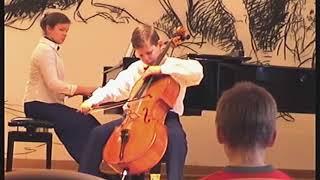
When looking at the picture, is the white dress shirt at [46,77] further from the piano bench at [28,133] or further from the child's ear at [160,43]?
the child's ear at [160,43]

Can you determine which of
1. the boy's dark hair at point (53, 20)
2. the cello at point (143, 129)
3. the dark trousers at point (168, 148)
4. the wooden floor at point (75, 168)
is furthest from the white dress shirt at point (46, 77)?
the cello at point (143, 129)

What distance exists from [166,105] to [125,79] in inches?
12.8

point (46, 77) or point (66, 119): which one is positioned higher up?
point (46, 77)

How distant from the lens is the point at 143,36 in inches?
151

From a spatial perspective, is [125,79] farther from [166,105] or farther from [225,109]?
[225,109]

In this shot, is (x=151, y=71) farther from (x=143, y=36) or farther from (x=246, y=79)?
(x=143, y=36)

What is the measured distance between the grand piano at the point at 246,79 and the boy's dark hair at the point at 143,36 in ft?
0.53

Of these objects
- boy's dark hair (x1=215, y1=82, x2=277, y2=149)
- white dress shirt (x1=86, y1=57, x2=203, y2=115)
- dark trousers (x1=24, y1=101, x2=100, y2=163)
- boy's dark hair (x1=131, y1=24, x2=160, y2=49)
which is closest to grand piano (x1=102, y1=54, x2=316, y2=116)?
white dress shirt (x1=86, y1=57, x2=203, y2=115)

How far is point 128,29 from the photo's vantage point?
396cm

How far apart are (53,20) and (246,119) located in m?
2.51

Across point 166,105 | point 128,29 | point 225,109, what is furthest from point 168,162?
point 225,109

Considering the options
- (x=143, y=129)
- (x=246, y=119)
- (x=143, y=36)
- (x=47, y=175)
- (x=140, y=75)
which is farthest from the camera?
(x=143, y=36)

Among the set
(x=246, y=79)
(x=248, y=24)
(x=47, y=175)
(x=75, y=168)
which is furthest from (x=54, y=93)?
(x=47, y=175)

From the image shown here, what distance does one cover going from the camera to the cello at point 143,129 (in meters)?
2.92
